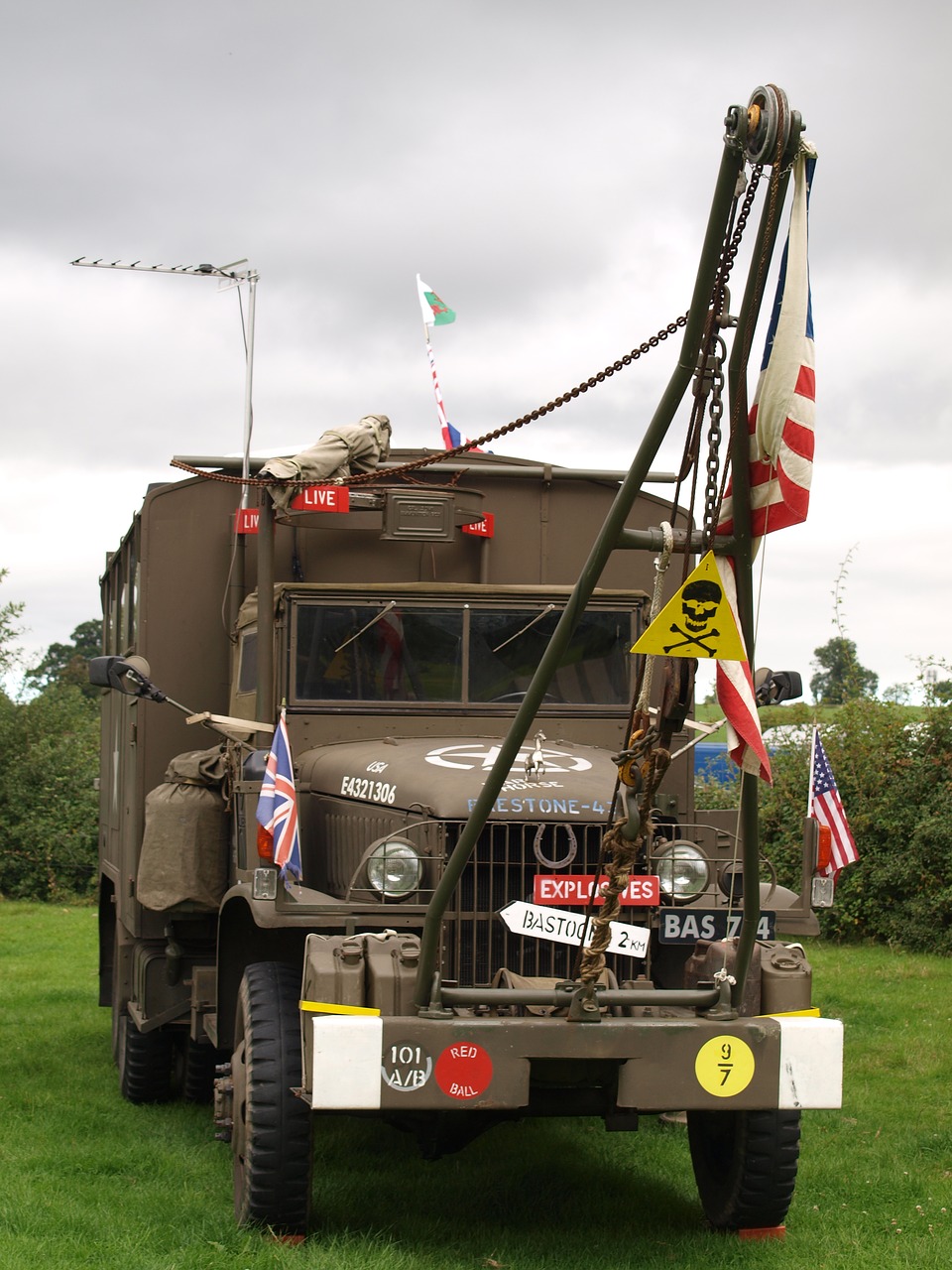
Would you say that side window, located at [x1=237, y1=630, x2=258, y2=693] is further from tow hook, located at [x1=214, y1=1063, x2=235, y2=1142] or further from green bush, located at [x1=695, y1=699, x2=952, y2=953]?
green bush, located at [x1=695, y1=699, x2=952, y2=953]

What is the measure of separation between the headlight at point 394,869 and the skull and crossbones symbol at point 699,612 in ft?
6.03

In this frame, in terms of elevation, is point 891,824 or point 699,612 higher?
point 699,612

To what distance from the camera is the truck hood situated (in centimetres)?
568

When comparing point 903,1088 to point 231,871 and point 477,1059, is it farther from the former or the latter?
point 477,1059

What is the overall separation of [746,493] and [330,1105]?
221cm

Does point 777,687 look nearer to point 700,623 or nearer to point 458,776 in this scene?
point 458,776

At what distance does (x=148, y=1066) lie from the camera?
812 centimetres

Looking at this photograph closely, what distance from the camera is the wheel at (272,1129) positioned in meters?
5.30

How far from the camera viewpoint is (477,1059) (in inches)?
193

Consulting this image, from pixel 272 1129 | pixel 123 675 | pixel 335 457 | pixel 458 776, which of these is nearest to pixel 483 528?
pixel 335 457

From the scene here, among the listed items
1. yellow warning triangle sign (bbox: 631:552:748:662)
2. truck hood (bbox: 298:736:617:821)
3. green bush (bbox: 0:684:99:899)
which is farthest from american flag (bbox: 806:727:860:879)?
green bush (bbox: 0:684:99:899)

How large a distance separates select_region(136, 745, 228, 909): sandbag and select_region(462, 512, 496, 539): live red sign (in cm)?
167

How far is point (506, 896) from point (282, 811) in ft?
2.77

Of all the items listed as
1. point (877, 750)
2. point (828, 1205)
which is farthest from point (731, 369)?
point (877, 750)
